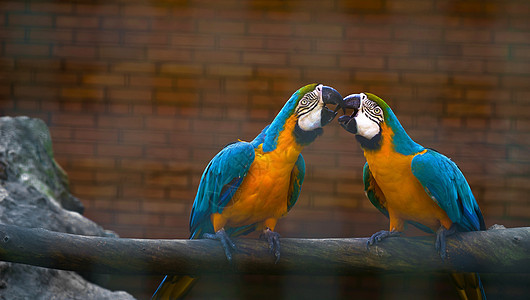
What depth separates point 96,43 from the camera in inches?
80.5

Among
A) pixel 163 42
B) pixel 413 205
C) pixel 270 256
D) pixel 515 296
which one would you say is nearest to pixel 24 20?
pixel 163 42

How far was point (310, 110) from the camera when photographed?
1.19m

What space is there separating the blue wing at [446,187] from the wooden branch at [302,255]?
46mm

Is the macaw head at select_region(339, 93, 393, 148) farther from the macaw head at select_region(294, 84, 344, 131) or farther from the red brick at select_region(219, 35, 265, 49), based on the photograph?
the red brick at select_region(219, 35, 265, 49)

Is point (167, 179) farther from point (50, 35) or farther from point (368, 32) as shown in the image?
point (368, 32)

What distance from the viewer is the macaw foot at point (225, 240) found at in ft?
3.70

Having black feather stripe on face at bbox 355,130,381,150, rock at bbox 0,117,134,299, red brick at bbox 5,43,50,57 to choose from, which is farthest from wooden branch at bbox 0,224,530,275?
red brick at bbox 5,43,50,57

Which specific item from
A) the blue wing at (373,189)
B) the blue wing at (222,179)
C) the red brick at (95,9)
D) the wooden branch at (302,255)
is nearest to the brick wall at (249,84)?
the red brick at (95,9)

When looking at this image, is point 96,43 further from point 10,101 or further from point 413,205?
point 413,205

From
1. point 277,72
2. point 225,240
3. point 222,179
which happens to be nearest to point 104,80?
point 277,72

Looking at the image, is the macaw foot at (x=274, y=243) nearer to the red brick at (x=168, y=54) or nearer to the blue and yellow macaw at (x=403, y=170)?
the blue and yellow macaw at (x=403, y=170)

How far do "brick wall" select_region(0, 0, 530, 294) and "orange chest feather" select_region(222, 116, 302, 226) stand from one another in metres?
0.91

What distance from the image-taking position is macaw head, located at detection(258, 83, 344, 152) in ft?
3.90

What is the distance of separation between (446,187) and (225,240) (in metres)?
0.52
